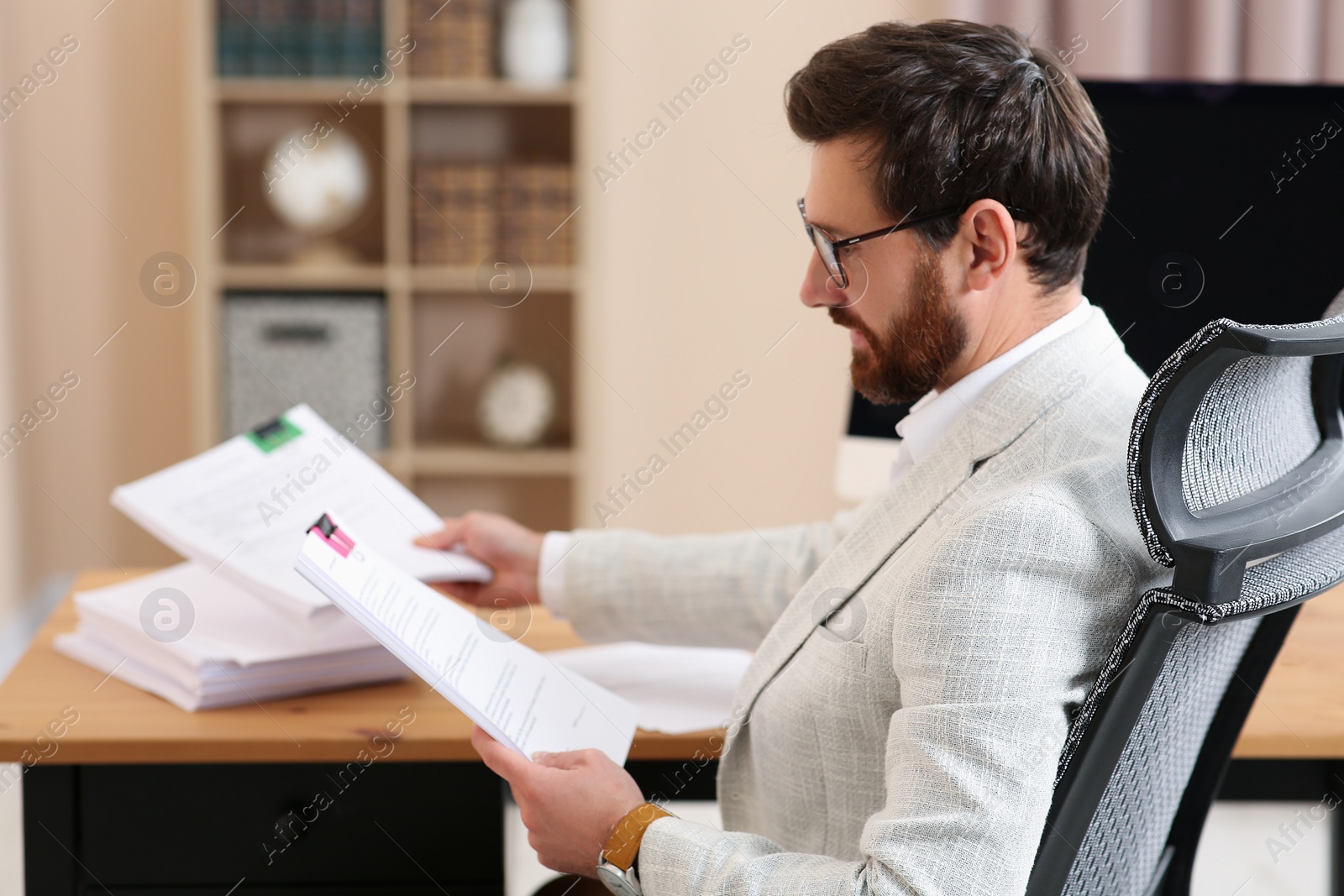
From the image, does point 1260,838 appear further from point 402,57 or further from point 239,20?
point 239,20

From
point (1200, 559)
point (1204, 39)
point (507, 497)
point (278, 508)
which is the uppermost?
point (1204, 39)

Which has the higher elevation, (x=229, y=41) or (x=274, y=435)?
(x=229, y=41)

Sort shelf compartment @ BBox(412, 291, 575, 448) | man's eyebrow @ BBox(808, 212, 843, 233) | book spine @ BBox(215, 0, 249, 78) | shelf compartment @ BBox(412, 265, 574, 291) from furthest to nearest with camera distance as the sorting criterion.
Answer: shelf compartment @ BBox(412, 291, 575, 448)
shelf compartment @ BBox(412, 265, 574, 291)
book spine @ BBox(215, 0, 249, 78)
man's eyebrow @ BBox(808, 212, 843, 233)

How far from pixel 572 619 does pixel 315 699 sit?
28 cm

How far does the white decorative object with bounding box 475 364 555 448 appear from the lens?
3029 mm

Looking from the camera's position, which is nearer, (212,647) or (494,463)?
(212,647)

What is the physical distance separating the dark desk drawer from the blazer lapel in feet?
0.91

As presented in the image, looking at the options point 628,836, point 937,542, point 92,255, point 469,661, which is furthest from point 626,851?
point 92,255

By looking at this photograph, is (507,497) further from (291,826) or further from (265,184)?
(291,826)

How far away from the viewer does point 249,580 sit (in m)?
1.05

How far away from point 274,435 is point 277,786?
14.6 inches

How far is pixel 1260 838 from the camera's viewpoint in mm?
2230

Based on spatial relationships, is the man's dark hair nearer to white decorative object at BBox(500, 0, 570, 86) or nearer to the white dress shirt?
the white dress shirt

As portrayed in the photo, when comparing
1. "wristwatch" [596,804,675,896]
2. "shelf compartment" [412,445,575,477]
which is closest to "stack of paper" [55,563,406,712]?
"wristwatch" [596,804,675,896]
